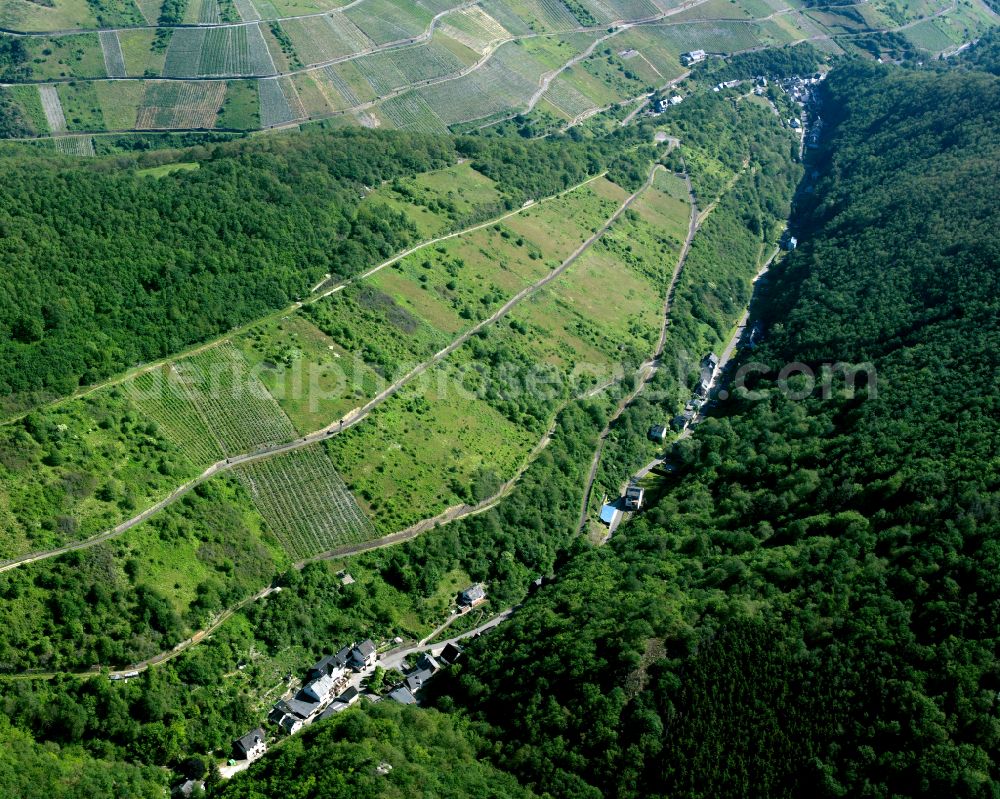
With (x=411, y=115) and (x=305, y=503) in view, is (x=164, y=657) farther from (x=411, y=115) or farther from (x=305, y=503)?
(x=411, y=115)

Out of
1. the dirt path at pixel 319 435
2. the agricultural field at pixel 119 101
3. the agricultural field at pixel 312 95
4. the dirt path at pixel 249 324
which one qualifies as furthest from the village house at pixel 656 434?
the agricultural field at pixel 119 101

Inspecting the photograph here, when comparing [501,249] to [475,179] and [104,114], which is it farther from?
[104,114]

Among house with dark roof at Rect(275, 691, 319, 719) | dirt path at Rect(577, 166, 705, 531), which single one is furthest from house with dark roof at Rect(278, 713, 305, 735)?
dirt path at Rect(577, 166, 705, 531)

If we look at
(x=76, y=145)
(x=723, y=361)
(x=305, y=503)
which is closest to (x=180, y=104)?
(x=76, y=145)

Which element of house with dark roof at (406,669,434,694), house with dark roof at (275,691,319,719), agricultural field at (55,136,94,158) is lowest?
agricultural field at (55,136,94,158)

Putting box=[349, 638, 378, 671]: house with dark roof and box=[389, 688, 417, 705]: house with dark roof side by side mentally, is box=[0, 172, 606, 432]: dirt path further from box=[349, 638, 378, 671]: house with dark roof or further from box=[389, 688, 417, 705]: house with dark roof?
box=[389, 688, 417, 705]: house with dark roof

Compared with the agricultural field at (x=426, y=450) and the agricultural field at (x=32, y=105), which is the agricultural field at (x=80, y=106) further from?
the agricultural field at (x=426, y=450)
